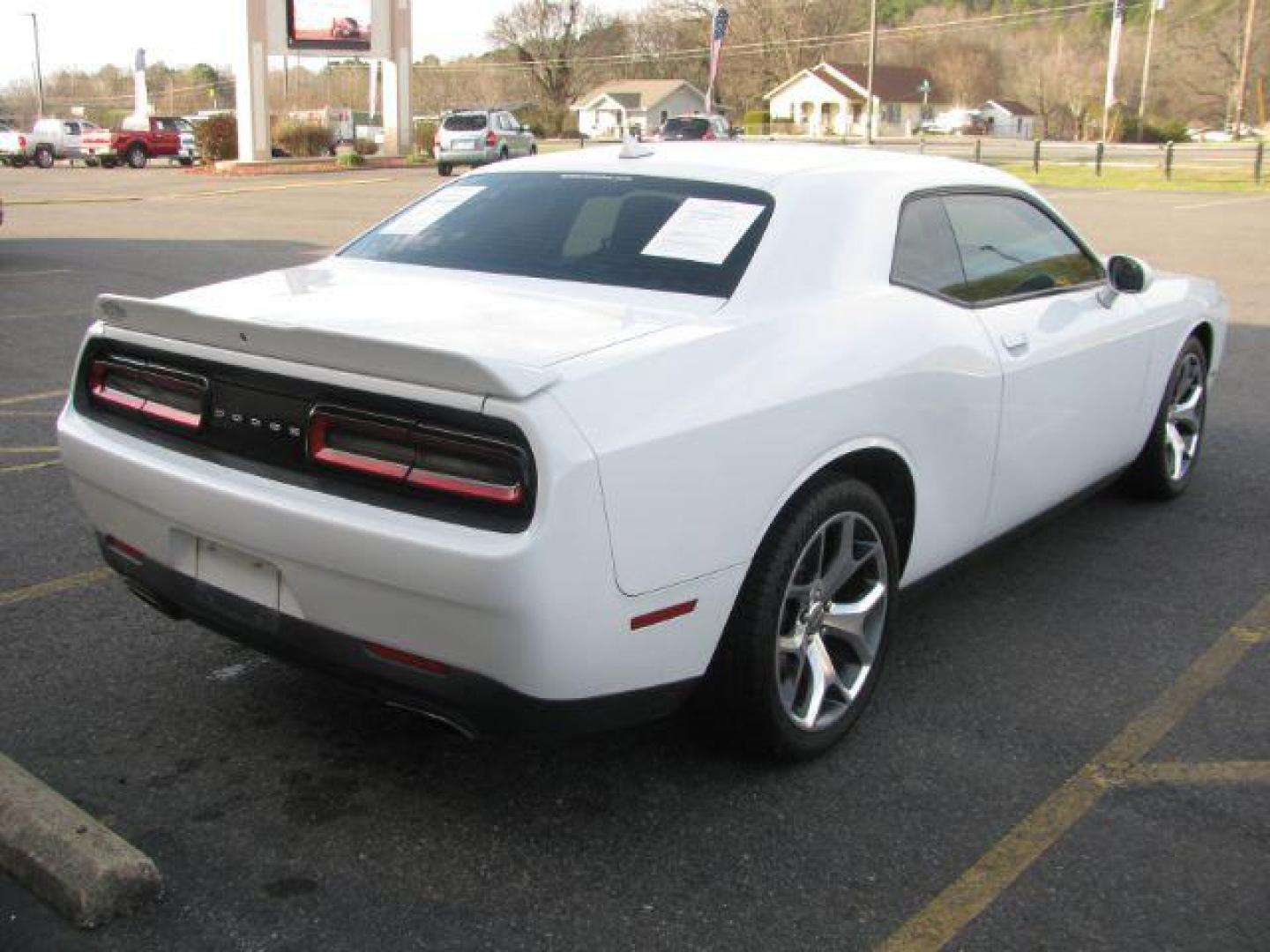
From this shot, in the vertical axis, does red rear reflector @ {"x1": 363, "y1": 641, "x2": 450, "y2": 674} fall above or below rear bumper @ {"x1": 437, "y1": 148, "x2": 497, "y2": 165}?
below

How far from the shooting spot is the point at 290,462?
2.83 metres

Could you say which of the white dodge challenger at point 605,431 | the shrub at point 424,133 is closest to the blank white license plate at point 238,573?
the white dodge challenger at point 605,431

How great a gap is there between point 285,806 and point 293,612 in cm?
54

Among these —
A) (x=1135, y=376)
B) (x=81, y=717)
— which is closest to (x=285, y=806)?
(x=81, y=717)

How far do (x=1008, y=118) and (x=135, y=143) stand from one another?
85314 mm

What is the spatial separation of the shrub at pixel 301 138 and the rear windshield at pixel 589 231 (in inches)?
1612

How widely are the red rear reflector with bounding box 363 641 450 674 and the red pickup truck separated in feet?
144

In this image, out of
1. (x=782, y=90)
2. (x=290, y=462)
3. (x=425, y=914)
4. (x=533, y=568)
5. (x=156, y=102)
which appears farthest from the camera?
(x=156, y=102)

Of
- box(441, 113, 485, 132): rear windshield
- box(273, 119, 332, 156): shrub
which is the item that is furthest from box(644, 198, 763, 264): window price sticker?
box(273, 119, 332, 156): shrub

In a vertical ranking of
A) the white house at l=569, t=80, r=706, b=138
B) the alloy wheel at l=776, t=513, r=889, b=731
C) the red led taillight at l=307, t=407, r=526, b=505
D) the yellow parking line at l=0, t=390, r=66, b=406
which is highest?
the white house at l=569, t=80, r=706, b=138

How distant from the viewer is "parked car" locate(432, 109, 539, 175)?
1372 inches

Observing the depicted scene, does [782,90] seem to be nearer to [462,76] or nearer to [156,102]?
[462,76]

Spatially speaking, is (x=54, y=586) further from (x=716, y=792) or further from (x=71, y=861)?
(x=716, y=792)

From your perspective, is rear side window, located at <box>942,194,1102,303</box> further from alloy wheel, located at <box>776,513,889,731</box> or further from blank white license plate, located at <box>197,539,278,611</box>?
blank white license plate, located at <box>197,539,278,611</box>
